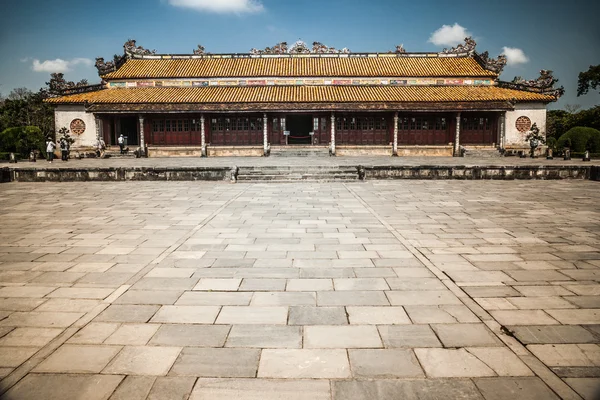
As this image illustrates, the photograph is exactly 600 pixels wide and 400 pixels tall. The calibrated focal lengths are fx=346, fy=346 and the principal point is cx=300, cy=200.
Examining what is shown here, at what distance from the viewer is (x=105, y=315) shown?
10.3 feet

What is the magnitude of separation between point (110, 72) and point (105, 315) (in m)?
29.5

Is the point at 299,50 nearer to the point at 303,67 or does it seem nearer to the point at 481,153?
the point at 303,67

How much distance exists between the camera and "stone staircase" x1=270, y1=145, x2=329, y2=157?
945 inches

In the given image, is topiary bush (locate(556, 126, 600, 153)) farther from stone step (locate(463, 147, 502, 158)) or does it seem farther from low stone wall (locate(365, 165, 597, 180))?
low stone wall (locate(365, 165, 597, 180))

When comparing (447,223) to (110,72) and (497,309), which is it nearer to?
(497,309)

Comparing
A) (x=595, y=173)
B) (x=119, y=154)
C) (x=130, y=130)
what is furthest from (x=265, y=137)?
(x=595, y=173)

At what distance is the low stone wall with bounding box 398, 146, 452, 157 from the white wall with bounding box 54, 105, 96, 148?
22.5 meters

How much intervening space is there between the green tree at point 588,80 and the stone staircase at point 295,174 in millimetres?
33571

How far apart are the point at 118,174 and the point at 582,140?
30.4m

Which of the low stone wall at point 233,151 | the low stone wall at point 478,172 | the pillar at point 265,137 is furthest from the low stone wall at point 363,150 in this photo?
the low stone wall at point 478,172

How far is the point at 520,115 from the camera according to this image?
81.1 feet

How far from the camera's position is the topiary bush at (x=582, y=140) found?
25214 mm

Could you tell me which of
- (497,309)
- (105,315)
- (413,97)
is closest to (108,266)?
(105,315)

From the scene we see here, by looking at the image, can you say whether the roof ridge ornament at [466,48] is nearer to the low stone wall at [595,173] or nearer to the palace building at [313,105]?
the palace building at [313,105]
